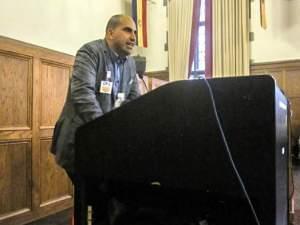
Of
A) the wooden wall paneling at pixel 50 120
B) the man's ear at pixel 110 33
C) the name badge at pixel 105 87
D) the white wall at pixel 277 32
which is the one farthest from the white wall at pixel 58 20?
the white wall at pixel 277 32

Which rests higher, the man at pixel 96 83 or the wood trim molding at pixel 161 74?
the wood trim molding at pixel 161 74

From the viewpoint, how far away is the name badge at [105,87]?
1734 millimetres

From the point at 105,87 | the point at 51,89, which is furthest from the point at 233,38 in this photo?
the point at 105,87

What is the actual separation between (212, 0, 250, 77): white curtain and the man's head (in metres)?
4.42

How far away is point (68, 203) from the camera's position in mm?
3768

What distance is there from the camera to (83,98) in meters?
1.56

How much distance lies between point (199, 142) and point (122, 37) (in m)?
0.91

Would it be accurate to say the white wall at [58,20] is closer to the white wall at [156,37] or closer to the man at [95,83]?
the white wall at [156,37]

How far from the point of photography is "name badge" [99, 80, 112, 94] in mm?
1734

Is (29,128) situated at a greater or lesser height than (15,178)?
greater

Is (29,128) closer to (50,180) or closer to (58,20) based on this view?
(50,180)

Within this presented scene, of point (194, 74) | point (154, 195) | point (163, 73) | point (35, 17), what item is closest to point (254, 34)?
point (194, 74)

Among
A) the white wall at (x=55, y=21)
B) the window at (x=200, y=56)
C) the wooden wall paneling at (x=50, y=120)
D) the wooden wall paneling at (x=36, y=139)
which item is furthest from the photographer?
the window at (x=200, y=56)

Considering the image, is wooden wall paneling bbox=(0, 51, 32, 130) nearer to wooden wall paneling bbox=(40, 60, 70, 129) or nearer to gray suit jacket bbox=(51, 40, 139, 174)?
wooden wall paneling bbox=(40, 60, 70, 129)
